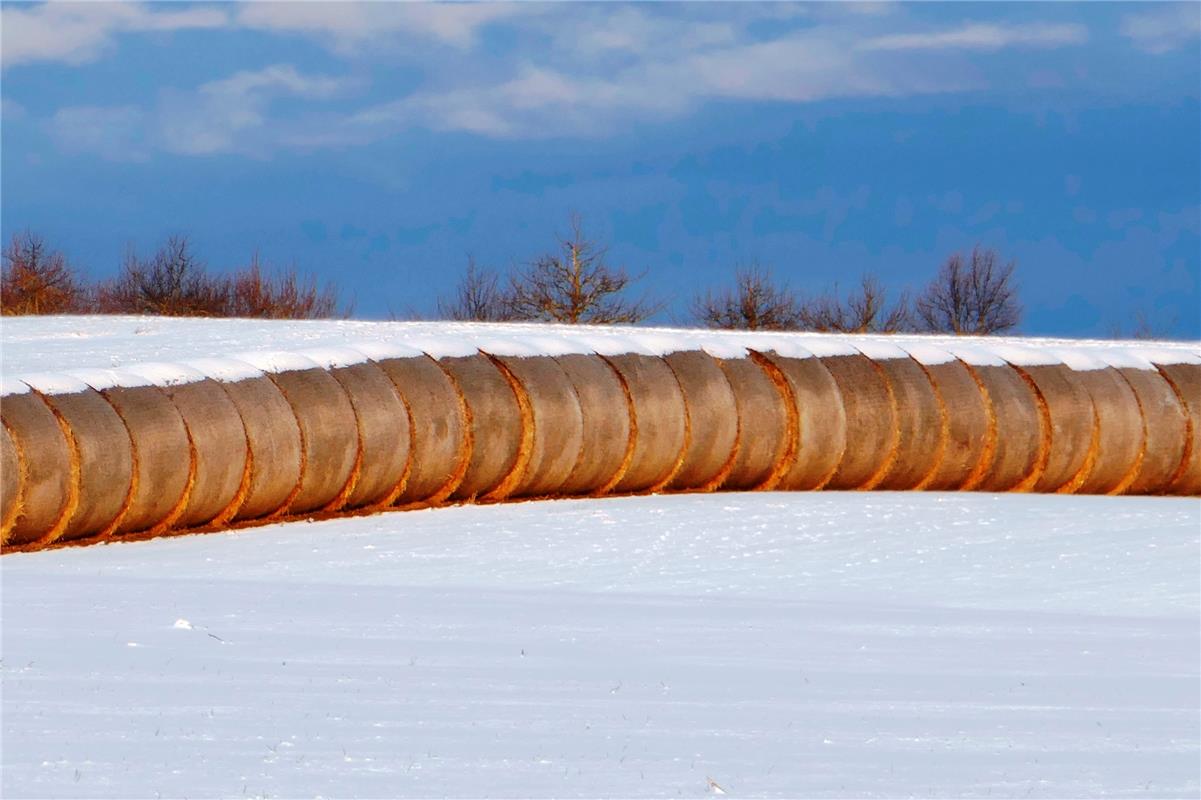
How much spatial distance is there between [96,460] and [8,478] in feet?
1.73

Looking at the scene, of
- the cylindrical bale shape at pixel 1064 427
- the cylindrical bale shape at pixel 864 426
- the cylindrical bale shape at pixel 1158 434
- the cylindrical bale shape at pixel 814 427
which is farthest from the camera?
the cylindrical bale shape at pixel 1158 434

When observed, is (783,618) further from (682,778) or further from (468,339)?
(468,339)

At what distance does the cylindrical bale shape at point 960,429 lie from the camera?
1216cm

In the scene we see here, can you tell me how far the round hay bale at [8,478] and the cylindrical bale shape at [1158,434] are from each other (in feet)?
28.1

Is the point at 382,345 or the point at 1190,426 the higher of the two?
the point at 382,345

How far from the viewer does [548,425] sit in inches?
433

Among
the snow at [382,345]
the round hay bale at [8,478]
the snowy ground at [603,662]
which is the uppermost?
the snow at [382,345]

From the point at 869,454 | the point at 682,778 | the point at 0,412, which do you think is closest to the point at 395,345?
the point at 0,412

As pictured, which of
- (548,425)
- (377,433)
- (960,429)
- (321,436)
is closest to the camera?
(321,436)

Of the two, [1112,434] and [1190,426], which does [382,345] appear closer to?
[1112,434]

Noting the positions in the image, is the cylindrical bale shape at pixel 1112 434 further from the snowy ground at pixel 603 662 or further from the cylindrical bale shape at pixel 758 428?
the cylindrical bale shape at pixel 758 428

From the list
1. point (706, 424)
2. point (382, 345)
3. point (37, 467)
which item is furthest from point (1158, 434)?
point (37, 467)

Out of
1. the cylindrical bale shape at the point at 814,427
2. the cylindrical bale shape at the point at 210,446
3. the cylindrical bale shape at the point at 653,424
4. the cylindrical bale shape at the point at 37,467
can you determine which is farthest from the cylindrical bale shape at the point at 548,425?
the cylindrical bale shape at the point at 37,467

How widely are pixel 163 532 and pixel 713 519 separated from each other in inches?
141
